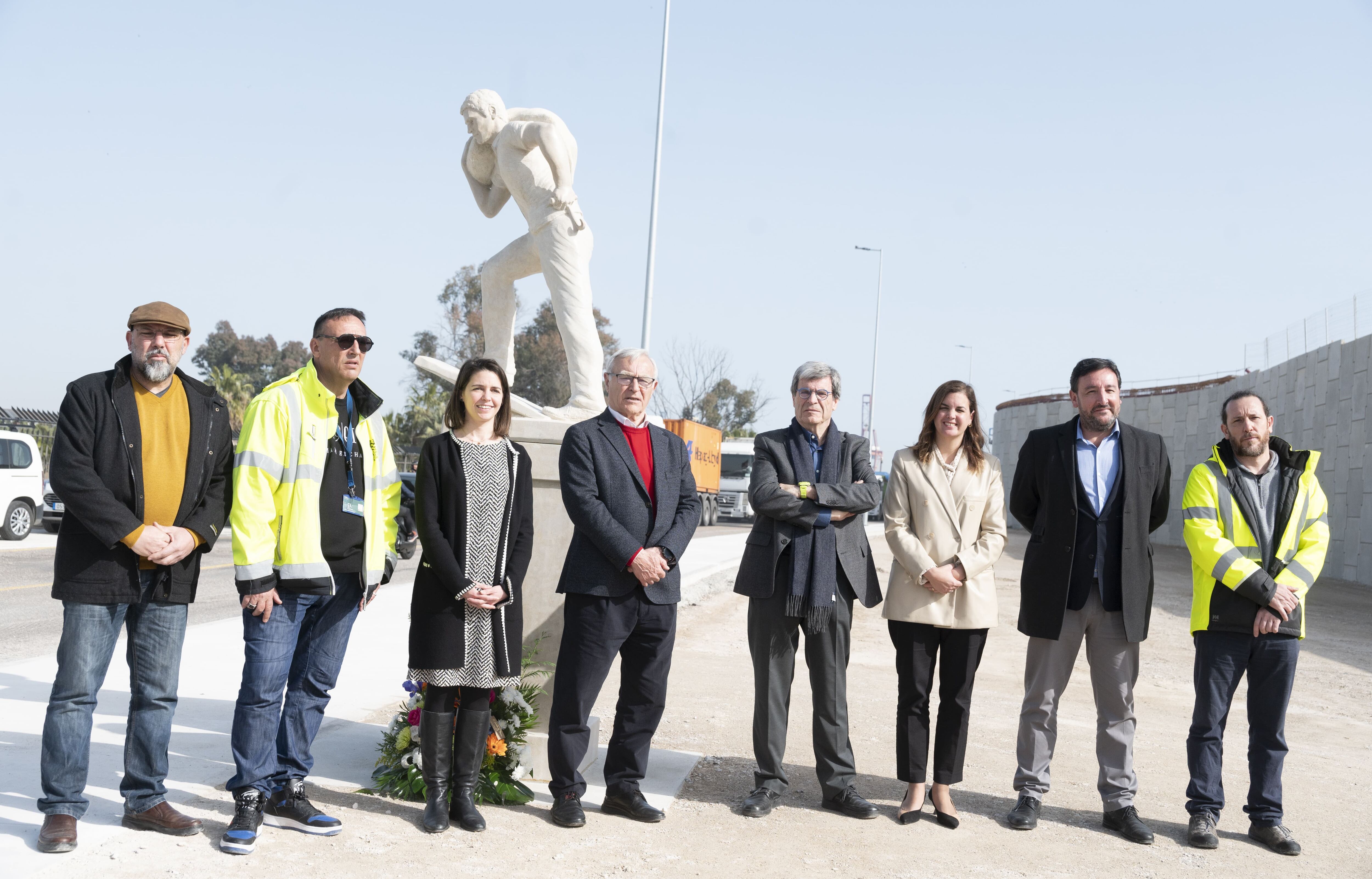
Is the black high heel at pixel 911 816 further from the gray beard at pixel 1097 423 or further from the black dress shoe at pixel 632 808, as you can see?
the gray beard at pixel 1097 423

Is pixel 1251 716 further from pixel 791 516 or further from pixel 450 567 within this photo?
pixel 450 567

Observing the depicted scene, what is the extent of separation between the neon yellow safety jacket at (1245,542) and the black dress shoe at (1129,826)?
2.61ft

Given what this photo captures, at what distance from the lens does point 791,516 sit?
412 cm

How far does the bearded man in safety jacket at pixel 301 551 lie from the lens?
345 centimetres

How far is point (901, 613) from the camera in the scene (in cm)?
412

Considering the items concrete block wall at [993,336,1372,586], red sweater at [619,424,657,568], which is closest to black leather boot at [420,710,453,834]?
red sweater at [619,424,657,568]

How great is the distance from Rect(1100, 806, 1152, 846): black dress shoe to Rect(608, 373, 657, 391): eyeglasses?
261cm

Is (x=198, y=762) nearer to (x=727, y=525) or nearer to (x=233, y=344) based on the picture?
(x=727, y=525)

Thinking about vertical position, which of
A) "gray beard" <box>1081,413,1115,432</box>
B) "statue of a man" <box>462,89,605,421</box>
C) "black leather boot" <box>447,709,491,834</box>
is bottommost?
"black leather boot" <box>447,709,491,834</box>

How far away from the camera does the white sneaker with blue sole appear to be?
11.7ft

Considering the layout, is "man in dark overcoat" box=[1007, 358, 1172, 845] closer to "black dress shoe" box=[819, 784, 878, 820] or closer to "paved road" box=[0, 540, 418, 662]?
"black dress shoe" box=[819, 784, 878, 820]

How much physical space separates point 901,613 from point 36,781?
352 centimetres

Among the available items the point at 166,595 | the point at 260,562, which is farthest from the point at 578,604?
the point at 166,595

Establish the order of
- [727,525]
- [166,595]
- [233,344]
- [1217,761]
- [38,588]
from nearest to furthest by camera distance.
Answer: [166,595] → [1217,761] → [38,588] → [727,525] → [233,344]
